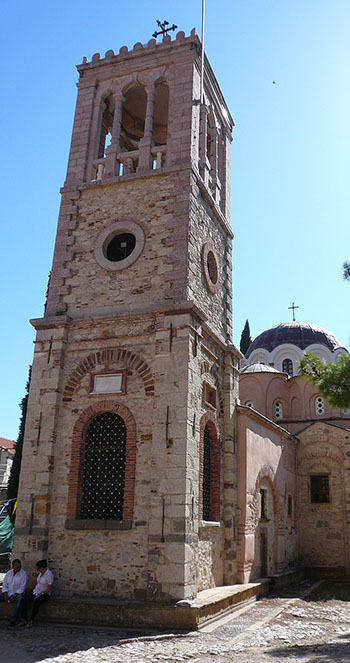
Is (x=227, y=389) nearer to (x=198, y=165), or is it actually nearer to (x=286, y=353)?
(x=198, y=165)

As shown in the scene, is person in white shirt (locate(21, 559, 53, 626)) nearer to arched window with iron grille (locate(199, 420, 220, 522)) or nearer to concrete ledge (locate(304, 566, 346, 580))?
arched window with iron grille (locate(199, 420, 220, 522))

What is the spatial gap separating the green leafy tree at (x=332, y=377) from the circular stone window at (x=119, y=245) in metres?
4.70

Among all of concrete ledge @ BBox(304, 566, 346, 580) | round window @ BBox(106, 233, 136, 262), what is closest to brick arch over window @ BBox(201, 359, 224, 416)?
round window @ BBox(106, 233, 136, 262)

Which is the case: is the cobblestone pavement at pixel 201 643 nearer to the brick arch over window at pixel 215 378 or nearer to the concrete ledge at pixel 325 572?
the brick arch over window at pixel 215 378

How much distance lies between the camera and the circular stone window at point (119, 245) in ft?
44.7

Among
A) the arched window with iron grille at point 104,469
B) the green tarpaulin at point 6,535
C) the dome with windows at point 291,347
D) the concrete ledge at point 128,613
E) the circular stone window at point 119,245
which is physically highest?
the dome with windows at point 291,347

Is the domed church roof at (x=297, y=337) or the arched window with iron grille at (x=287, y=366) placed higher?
the domed church roof at (x=297, y=337)

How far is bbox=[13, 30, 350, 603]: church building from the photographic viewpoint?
11.4 metres

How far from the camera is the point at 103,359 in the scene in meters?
12.8

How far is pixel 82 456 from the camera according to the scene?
40.5 feet

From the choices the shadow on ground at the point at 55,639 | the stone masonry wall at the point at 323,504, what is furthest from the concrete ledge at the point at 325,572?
the shadow on ground at the point at 55,639

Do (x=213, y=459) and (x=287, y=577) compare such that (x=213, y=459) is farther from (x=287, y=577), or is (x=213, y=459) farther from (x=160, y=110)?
(x=160, y=110)

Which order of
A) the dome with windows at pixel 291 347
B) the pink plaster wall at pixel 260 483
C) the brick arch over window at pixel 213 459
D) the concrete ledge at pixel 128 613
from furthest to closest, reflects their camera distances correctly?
the dome with windows at pixel 291 347 → the pink plaster wall at pixel 260 483 → the brick arch over window at pixel 213 459 → the concrete ledge at pixel 128 613

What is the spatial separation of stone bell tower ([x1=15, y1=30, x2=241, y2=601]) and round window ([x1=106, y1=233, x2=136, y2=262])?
31 millimetres
